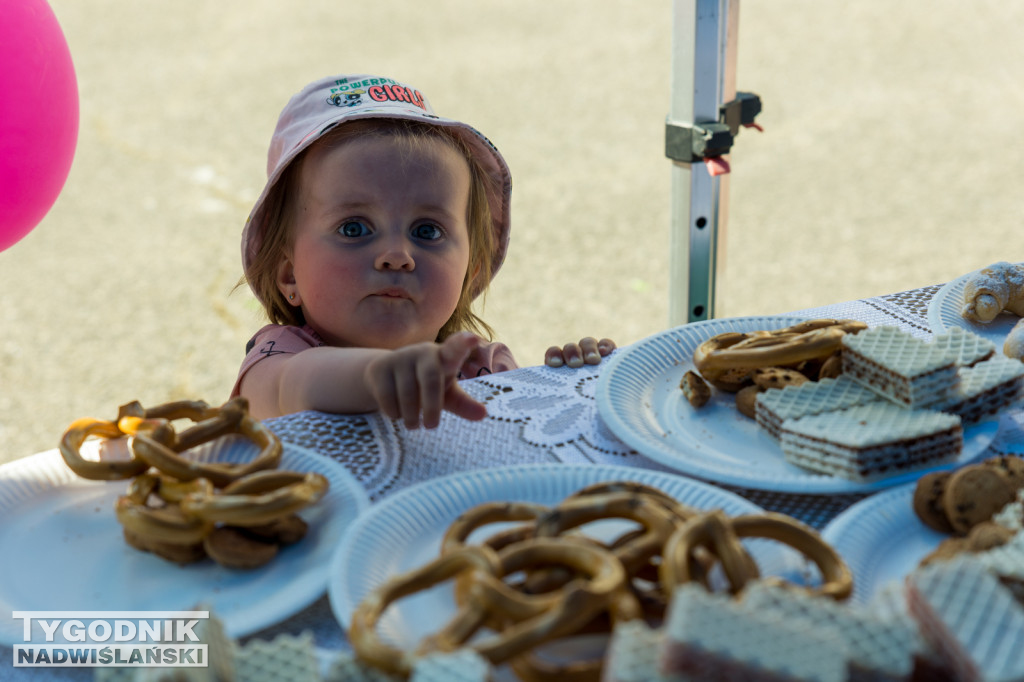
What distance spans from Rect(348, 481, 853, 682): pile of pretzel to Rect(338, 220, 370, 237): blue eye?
884 millimetres

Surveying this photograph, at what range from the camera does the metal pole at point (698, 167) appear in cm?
192

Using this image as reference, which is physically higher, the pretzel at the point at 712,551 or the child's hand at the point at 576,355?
the pretzel at the point at 712,551

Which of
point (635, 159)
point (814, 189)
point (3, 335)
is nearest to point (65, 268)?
point (3, 335)

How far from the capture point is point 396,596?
2.55 feet

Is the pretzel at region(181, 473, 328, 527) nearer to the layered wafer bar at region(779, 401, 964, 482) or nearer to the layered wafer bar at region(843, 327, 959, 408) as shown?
the layered wafer bar at region(779, 401, 964, 482)

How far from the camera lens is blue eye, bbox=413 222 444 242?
1708 millimetres

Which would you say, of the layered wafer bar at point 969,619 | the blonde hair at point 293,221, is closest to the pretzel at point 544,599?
the layered wafer bar at point 969,619

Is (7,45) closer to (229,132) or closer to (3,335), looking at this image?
(3,335)

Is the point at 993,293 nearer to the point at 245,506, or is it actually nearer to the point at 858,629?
the point at 858,629

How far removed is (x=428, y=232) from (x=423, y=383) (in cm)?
58

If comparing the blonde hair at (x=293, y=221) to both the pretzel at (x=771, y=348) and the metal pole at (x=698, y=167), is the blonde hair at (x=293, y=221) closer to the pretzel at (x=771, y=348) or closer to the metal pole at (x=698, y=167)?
the metal pole at (x=698, y=167)

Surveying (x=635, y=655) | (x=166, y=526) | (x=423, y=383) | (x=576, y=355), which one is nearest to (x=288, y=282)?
(x=576, y=355)

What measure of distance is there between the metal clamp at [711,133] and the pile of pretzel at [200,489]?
120 cm

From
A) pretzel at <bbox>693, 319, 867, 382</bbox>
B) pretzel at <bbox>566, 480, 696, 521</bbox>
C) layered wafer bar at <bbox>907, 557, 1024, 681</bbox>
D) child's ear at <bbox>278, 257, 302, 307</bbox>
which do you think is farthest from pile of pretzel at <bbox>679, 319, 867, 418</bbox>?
child's ear at <bbox>278, 257, 302, 307</bbox>
